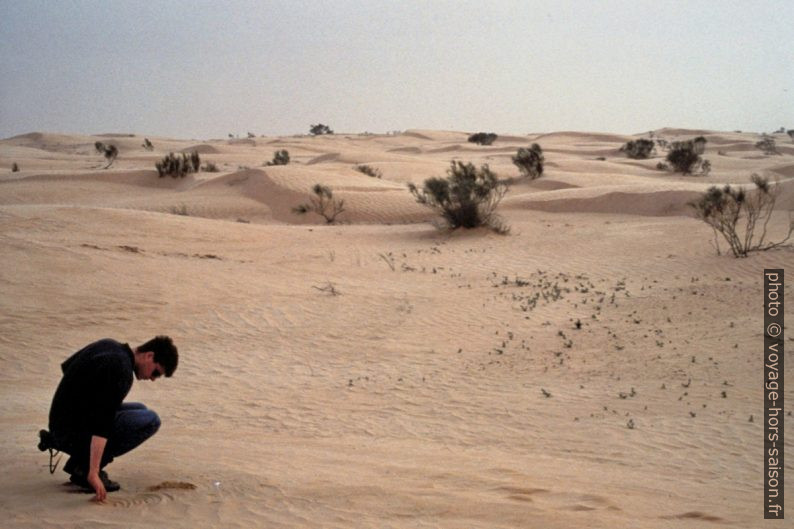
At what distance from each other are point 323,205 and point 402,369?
51.9ft

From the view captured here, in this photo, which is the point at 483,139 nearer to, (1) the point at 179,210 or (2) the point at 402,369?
(1) the point at 179,210

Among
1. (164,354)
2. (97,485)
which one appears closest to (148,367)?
(164,354)

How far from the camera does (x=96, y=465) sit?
4.29 meters

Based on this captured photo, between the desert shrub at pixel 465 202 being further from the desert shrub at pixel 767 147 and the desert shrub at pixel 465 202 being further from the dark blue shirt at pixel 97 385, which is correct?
the desert shrub at pixel 767 147

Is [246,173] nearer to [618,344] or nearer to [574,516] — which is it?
[618,344]

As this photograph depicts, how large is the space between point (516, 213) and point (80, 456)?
64.8ft

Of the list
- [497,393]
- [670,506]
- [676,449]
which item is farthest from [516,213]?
[670,506]

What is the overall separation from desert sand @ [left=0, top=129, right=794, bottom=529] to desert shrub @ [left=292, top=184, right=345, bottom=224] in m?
3.79

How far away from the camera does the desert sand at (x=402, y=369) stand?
15.5ft

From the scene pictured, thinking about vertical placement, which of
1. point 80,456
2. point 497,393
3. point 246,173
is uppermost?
point 246,173

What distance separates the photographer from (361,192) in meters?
26.0

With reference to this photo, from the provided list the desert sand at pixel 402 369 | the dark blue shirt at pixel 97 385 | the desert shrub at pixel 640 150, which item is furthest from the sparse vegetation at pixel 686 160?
the dark blue shirt at pixel 97 385

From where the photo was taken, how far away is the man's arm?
168 inches

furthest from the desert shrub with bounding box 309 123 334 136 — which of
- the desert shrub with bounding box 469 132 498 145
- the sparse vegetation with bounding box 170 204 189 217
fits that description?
the sparse vegetation with bounding box 170 204 189 217
